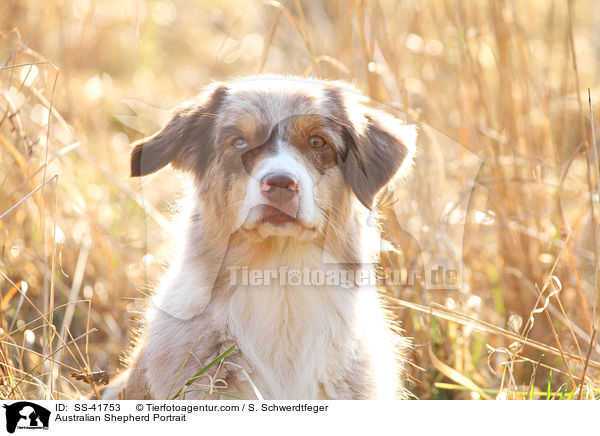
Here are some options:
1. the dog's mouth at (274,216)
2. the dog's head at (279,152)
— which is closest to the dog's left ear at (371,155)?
the dog's head at (279,152)

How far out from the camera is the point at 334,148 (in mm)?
2748

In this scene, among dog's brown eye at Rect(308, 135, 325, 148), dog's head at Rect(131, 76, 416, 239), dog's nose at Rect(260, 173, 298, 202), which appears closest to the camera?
dog's nose at Rect(260, 173, 298, 202)

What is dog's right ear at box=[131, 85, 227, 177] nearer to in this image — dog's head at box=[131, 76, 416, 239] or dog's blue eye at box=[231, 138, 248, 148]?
dog's head at box=[131, 76, 416, 239]

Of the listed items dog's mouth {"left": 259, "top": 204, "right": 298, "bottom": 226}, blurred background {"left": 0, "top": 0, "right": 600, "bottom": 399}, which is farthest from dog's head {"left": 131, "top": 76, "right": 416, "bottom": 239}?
blurred background {"left": 0, "top": 0, "right": 600, "bottom": 399}

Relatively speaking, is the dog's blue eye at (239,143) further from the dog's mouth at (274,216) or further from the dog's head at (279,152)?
the dog's mouth at (274,216)

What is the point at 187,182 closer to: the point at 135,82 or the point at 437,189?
the point at 437,189

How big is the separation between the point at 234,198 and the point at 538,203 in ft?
7.46

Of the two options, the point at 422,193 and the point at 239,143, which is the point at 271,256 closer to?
the point at 239,143

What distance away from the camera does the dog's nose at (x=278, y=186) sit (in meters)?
2.45

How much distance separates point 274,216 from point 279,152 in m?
0.25

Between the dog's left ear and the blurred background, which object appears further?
the blurred background
